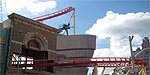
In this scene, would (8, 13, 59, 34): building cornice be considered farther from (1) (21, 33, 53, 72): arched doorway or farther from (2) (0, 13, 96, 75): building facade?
(1) (21, 33, 53, 72): arched doorway

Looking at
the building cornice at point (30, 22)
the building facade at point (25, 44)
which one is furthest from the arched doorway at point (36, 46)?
the building cornice at point (30, 22)

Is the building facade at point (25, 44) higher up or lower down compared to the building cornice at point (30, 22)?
lower down

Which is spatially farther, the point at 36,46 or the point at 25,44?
the point at 36,46

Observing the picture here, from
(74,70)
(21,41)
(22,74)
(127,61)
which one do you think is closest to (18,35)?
(21,41)

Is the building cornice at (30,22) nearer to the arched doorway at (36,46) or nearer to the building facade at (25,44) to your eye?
the building facade at (25,44)

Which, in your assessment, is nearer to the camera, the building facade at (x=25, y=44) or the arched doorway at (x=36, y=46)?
the building facade at (x=25, y=44)

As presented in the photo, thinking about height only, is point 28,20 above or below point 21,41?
above

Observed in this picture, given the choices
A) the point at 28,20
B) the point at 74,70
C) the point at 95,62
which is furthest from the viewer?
the point at 74,70

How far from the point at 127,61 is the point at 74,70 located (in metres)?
37.5

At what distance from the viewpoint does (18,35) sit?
163 ft

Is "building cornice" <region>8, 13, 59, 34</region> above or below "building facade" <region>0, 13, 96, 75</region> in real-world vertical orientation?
above

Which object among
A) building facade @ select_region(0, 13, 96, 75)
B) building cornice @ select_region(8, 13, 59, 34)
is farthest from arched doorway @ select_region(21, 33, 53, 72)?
building cornice @ select_region(8, 13, 59, 34)

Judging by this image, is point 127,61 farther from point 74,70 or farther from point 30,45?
point 74,70

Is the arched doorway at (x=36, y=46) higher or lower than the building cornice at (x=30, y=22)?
lower
